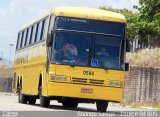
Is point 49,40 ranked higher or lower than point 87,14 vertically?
lower

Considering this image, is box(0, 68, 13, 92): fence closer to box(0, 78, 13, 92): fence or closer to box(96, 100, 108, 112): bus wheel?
box(0, 78, 13, 92): fence

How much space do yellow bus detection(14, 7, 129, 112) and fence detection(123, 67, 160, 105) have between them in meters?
14.8

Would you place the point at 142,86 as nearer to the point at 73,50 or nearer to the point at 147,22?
the point at 147,22

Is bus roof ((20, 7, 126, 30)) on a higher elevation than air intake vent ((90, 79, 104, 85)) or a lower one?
higher

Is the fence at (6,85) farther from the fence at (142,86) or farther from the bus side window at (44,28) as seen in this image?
the bus side window at (44,28)

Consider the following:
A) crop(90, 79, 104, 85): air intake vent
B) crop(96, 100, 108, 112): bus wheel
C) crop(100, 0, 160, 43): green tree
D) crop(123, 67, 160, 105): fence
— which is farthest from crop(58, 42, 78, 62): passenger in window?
crop(100, 0, 160, 43): green tree

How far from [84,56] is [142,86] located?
56.9 ft

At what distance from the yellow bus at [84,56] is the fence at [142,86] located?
14.8 metres

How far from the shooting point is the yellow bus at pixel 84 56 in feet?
76.2

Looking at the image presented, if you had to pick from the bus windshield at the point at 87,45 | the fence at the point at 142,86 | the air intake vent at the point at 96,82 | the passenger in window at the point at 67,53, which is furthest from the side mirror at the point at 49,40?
the fence at the point at 142,86

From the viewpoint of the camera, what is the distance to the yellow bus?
76.2ft

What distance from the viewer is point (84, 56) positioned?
2341 centimetres

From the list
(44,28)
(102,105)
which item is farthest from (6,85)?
(102,105)

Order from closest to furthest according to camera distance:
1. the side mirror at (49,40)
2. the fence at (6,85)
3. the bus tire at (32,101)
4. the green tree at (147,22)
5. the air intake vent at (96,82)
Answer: the side mirror at (49,40)
the air intake vent at (96,82)
the bus tire at (32,101)
the green tree at (147,22)
the fence at (6,85)
